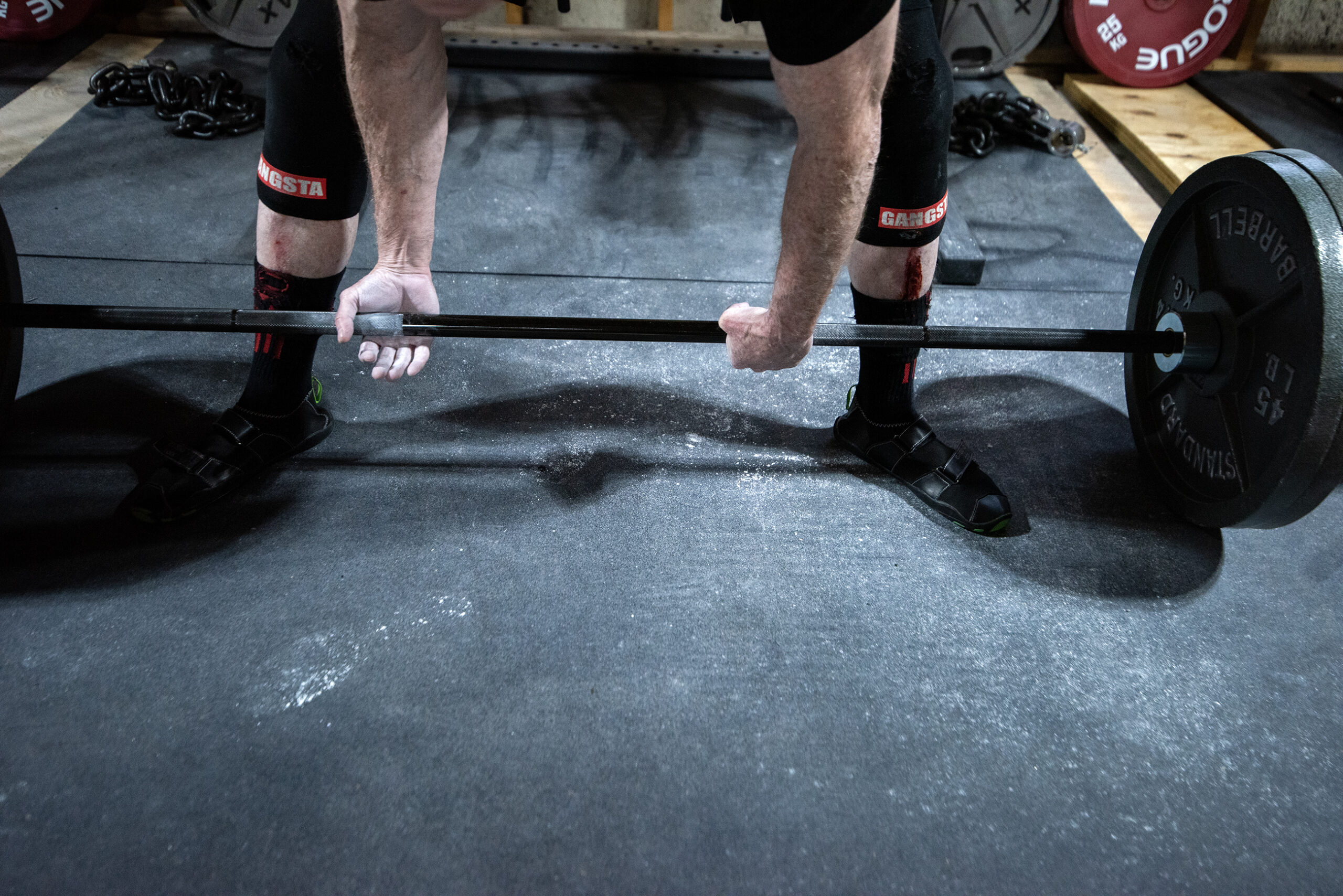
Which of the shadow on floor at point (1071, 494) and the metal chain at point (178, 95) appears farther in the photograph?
the metal chain at point (178, 95)

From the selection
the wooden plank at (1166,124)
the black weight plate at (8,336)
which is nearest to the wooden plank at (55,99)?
the black weight plate at (8,336)

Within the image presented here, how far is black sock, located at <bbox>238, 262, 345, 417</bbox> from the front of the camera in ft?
4.29

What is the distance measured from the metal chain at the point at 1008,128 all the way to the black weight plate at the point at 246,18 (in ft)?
7.44

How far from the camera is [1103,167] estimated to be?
2.57m

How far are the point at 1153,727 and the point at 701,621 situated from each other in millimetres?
564

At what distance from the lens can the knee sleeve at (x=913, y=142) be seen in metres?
1.21

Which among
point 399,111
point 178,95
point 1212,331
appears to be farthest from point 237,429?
point 178,95

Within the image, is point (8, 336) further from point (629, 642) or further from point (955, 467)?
point (955, 467)

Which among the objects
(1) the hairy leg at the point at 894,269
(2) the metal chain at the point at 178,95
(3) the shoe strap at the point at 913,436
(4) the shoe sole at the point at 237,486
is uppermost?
(1) the hairy leg at the point at 894,269

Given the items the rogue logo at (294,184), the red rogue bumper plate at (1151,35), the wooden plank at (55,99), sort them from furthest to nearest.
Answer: the red rogue bumper plate at (1151,35) → the wooden plank at (55,99) → the rogue logo at (294,184)

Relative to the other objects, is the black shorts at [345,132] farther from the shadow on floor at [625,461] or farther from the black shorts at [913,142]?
the shadow on floor at [625,461]

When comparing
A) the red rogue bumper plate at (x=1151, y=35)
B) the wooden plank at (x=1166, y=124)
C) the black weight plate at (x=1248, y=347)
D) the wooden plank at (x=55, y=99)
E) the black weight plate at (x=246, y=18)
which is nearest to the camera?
the black weight plate at (x=1248, y=347)

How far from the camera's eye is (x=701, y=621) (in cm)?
116

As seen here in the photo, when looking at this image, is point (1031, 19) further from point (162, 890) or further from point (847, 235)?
point (162, 890)
